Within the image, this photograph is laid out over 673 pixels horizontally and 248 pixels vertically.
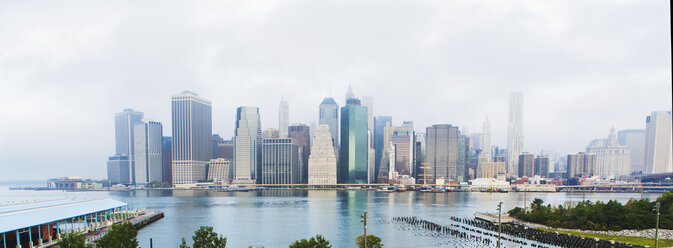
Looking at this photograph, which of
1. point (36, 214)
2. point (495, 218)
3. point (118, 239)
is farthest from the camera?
point (495, 218)

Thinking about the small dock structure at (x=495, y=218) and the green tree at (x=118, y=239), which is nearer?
the green tree at (x=118, y=239)

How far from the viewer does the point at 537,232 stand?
177ft

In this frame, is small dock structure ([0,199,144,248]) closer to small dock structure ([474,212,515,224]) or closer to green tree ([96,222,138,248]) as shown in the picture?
green tree ([96,222,138,248])

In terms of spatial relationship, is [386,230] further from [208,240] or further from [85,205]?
A: [85,205]

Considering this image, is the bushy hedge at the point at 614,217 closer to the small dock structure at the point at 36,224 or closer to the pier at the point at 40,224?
the pier at the point at 40,224

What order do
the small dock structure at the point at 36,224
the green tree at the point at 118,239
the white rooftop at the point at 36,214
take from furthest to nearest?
1. the small dock structure at the point at 36,224
2. the white rooftop at the point at 36,214
3. the green tree at the point at 118,239

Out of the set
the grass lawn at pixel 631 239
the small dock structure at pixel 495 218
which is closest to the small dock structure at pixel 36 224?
the small dock structure at pixel 495 218

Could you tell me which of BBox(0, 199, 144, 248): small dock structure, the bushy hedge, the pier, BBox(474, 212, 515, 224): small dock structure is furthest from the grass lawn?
BBox(0, 199, 144, 248): small dock structure

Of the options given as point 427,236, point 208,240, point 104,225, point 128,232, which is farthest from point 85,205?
point 427,236

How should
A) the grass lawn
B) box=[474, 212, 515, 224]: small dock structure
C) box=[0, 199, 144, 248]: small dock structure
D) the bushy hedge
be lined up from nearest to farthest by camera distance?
1. box=[0, 199, 144, 248]: small dock structure
2. the grass lawn
3. the bushy hedge
4. box=[474, 212, 515, 224]: small dock structure

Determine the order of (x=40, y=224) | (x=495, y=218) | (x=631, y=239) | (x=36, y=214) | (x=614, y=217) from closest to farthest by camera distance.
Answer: (x=40, y=224)
(x=36, y=214)
(x=631, y=239)
(x=614, y=217)
(x=495, y=218)

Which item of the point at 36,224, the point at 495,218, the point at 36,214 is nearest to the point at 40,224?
the point at 36,224

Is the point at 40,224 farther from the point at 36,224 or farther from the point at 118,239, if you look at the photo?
the point at 118,239

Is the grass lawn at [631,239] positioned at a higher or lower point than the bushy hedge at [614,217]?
lower
